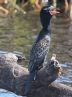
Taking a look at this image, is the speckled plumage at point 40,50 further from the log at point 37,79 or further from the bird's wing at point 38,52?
the log at point 37,79

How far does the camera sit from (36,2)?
15.1m

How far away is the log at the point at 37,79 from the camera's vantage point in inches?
214

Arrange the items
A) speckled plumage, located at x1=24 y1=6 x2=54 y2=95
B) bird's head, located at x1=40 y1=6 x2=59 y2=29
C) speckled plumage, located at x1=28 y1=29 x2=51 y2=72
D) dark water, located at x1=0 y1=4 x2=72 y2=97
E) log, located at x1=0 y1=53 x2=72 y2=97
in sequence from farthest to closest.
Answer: dark water, located at x1=0 y1=4 x2=72 y2=97, bird's head, located at x1=40 y1=6 x2=59 y2=29, speckled plumage, located at x1=28 y1=29 x2=51 y2=72, speckled plumage, located at x1=24 y1=6 x2=54 y2=95, log, located at x1=0 y1=53 x2=72 y2=97

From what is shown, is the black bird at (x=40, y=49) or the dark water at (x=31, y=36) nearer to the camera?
the black bird at (x=40, y=49)

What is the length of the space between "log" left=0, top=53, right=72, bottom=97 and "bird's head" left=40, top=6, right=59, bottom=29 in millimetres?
724

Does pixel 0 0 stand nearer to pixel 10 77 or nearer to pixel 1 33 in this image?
pixel 1 33

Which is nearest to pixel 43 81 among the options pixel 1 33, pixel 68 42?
pixel 68 42

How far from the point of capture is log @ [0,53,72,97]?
5.44m

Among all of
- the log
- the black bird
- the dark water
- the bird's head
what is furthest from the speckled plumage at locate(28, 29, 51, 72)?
the dark water

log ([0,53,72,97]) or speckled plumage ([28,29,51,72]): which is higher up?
speckled plumage ([28,29,51,72])

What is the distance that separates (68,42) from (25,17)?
3309mm

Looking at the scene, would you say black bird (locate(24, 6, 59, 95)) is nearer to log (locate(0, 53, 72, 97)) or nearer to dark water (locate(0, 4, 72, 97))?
log (locate(0, 53, 72, 97))

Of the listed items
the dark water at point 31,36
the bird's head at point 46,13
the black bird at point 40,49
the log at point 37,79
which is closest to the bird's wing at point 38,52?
the black bird at point 40,49

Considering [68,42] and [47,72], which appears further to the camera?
[68,42]
